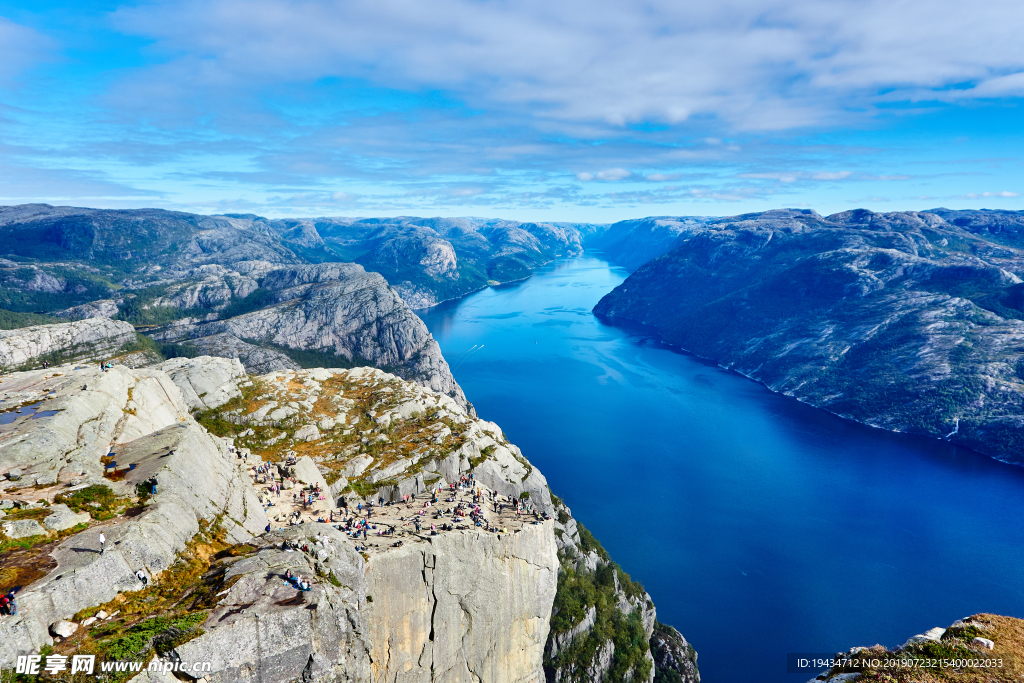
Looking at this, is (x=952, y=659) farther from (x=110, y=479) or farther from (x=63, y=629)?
(x=110, y=479)

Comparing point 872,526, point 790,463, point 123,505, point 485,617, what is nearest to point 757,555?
point 872,526

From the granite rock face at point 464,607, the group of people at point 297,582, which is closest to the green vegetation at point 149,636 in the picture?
the group of people at point 297,582

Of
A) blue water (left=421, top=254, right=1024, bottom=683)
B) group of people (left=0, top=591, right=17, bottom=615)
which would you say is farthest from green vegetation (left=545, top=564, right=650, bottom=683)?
group of people (left=0, top=591, right=17, bottom=615)

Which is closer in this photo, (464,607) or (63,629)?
(63,629)

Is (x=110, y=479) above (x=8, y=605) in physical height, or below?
below

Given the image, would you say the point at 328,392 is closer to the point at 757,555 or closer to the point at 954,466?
the point at 757,555

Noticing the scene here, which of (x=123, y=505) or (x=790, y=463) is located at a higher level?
(x=123, y=505)

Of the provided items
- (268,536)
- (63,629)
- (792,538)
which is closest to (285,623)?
(268,536)

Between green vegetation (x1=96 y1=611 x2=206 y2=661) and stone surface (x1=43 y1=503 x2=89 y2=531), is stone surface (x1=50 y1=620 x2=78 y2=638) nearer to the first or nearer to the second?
green vegetation (x1=96 y1=611 x2=206 y2=661)
